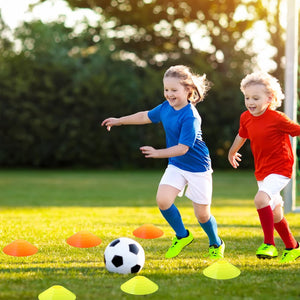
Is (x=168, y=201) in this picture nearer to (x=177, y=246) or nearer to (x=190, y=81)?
(x=177, y=246)

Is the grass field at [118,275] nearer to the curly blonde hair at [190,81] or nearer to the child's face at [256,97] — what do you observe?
the child's face at [256,97]

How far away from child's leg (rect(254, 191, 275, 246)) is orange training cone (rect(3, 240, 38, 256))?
195cm

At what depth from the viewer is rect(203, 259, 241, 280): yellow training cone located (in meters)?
3.80

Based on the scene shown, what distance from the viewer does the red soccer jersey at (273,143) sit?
15.1ft

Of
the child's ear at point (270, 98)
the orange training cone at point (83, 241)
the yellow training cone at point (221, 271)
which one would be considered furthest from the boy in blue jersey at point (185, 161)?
the orange training cone at point (83, 241)

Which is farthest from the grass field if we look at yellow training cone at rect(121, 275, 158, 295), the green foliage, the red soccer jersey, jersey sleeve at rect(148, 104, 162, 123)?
the green foliage

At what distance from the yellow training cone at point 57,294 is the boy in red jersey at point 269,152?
75.0 inches

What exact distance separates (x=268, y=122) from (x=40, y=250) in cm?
231

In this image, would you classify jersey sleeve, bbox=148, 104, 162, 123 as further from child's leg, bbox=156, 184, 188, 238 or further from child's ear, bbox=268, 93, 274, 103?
child's ear, bbox=268, 93, 274, 103

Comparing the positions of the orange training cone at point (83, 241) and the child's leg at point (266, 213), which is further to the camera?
the orange training cone at point (83, 241)

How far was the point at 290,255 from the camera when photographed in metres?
4.57

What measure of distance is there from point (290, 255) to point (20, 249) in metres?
2.28

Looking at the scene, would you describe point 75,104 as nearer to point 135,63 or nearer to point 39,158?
point 39,158

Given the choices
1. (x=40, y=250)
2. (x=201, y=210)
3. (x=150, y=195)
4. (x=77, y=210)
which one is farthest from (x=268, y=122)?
(x=150, y=195)
